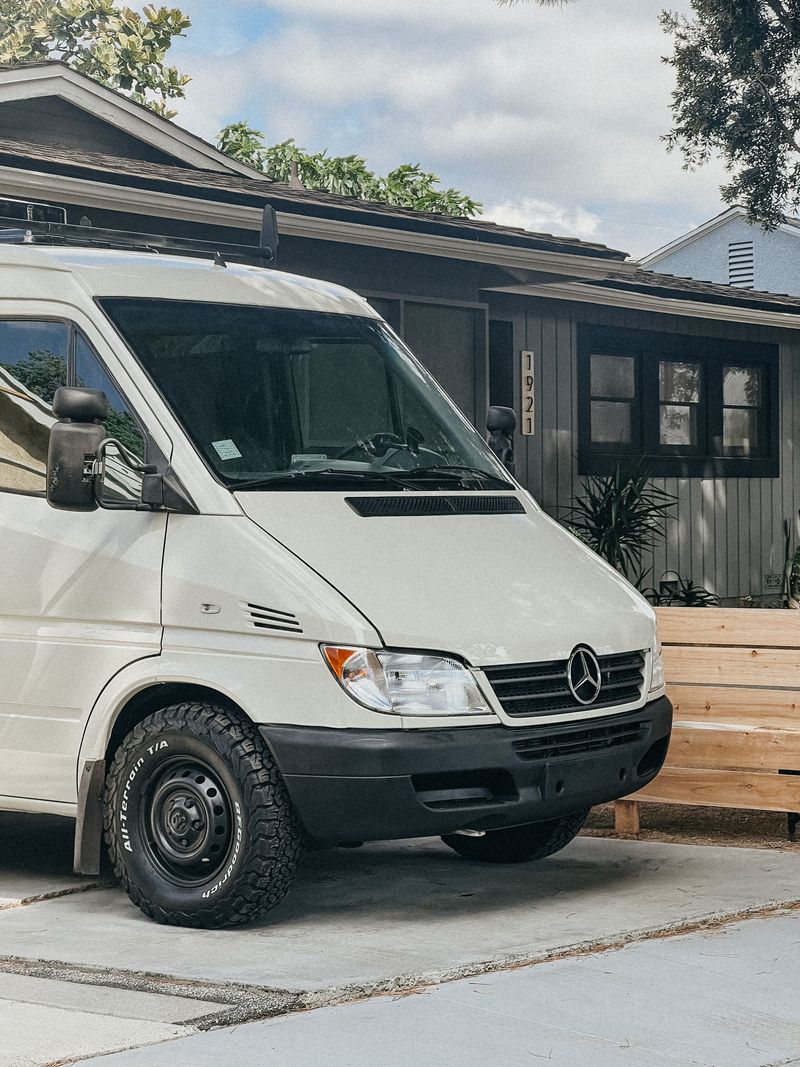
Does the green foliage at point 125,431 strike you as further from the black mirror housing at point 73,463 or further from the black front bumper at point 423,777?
the black front bumper at point 423,777

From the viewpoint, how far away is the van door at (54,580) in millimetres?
6621

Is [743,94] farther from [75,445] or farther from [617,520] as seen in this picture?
[75,445]

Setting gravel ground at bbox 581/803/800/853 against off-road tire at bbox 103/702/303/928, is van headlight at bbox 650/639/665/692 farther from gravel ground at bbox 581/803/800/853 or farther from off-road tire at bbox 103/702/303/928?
off-road tire at bbox 103/702/303/928

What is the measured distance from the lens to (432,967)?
570 centimetres

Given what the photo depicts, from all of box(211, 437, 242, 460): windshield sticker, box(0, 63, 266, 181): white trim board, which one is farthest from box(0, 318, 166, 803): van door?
box(0, 63, 266, 181): white trim board

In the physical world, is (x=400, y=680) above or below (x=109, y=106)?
below

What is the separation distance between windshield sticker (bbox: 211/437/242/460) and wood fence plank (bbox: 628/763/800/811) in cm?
287

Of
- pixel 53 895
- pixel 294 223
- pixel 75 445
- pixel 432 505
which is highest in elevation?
pixel 294 223

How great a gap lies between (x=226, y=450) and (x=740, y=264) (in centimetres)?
3513

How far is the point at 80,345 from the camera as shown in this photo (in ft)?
22.9

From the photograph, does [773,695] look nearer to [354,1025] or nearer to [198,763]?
[198,763]

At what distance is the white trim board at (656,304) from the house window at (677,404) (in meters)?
0.48

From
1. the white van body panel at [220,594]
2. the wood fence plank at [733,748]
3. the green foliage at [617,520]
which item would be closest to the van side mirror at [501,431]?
the white van body panel at [220,594]

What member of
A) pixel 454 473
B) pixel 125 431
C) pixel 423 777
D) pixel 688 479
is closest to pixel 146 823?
pixel 423 777
